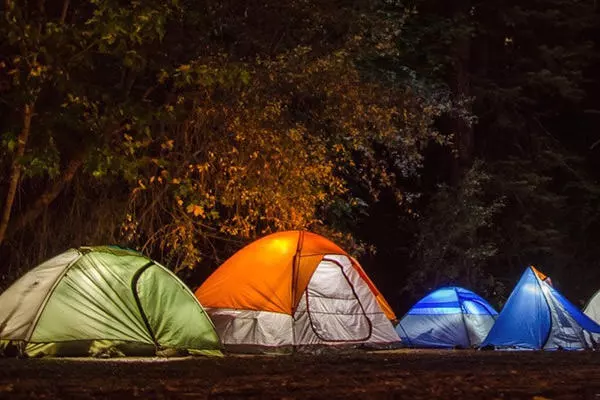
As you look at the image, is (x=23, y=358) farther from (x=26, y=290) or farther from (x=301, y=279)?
(x=301, y=279)

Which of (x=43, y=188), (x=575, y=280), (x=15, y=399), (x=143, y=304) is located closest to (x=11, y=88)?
(x=43, y=188)

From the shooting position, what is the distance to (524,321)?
15.1m

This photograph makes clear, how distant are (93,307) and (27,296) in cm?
77

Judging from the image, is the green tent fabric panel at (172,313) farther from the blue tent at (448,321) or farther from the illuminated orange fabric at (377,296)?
the blue tent at (448,321)

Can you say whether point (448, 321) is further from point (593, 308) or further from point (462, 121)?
point (462, 121)

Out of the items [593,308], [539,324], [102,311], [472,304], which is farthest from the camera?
[593,308]

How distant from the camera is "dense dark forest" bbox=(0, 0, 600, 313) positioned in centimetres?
1203

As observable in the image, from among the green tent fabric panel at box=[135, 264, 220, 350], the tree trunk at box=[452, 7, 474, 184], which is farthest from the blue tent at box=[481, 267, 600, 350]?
the tree trunk at box=[452, 7, 474, 184]

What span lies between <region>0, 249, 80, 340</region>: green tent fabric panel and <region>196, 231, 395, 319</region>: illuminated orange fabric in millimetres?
2299

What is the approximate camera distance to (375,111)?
15883 millimetres

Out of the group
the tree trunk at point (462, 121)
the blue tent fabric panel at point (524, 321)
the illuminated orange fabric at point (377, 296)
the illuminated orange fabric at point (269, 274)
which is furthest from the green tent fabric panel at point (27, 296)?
the tree trunk at point (462, 121)

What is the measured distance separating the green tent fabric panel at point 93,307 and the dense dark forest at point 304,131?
120 cm

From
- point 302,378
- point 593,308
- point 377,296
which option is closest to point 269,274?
point 377,296

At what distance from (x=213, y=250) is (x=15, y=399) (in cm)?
1093
